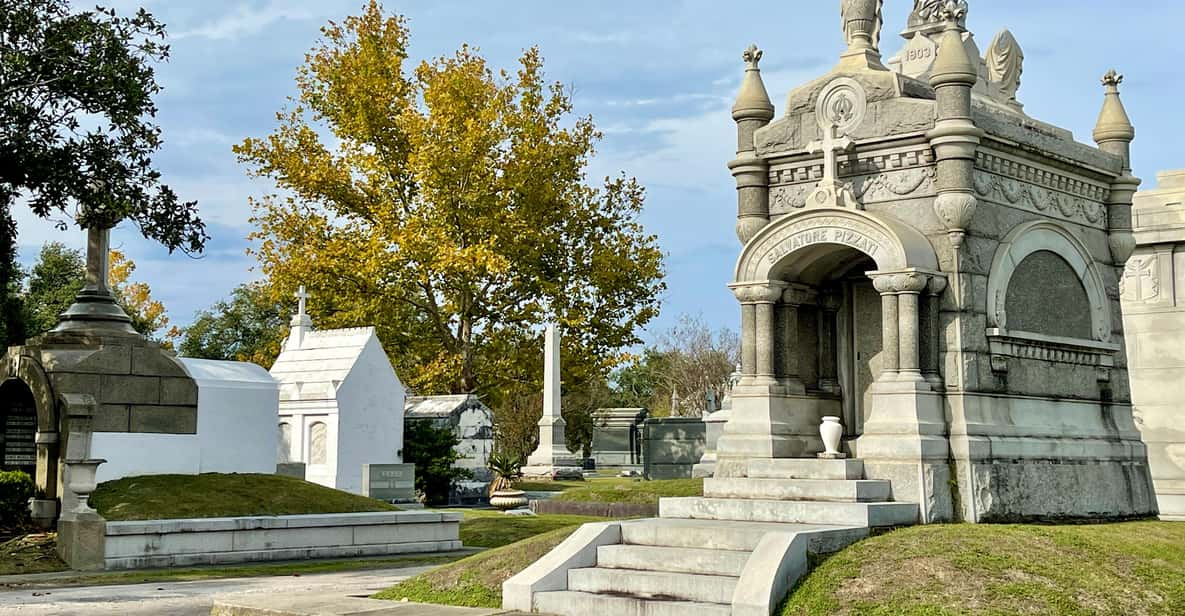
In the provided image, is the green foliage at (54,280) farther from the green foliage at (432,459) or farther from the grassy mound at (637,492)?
the grassy mound at (637,492)

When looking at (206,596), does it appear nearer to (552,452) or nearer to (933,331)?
(933,331)

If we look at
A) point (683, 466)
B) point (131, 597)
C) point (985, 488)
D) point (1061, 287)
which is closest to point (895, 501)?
point (985, 488)

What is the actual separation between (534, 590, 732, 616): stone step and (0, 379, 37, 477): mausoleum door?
35.8 ft

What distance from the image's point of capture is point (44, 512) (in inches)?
691

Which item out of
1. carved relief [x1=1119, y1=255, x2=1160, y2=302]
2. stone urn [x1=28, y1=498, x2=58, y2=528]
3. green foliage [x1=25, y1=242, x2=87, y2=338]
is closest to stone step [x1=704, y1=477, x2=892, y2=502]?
stone urn [x1=28, y1=498, x2=58, y2=528]

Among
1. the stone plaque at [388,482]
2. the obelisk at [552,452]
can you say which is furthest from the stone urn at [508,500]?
the obelisk at [552,452]

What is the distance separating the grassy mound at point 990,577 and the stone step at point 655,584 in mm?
714

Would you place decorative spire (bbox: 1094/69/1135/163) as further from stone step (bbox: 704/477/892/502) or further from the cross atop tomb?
stone step (bbox: 704/477/892/502)

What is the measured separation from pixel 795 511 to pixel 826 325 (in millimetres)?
3282

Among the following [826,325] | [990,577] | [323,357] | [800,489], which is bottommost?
[990,577]

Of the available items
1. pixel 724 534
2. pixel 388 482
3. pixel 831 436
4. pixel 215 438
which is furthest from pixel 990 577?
pixel 388 482

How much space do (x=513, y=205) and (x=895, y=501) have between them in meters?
27.4

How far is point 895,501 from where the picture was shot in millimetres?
13094

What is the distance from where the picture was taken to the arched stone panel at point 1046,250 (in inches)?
551
